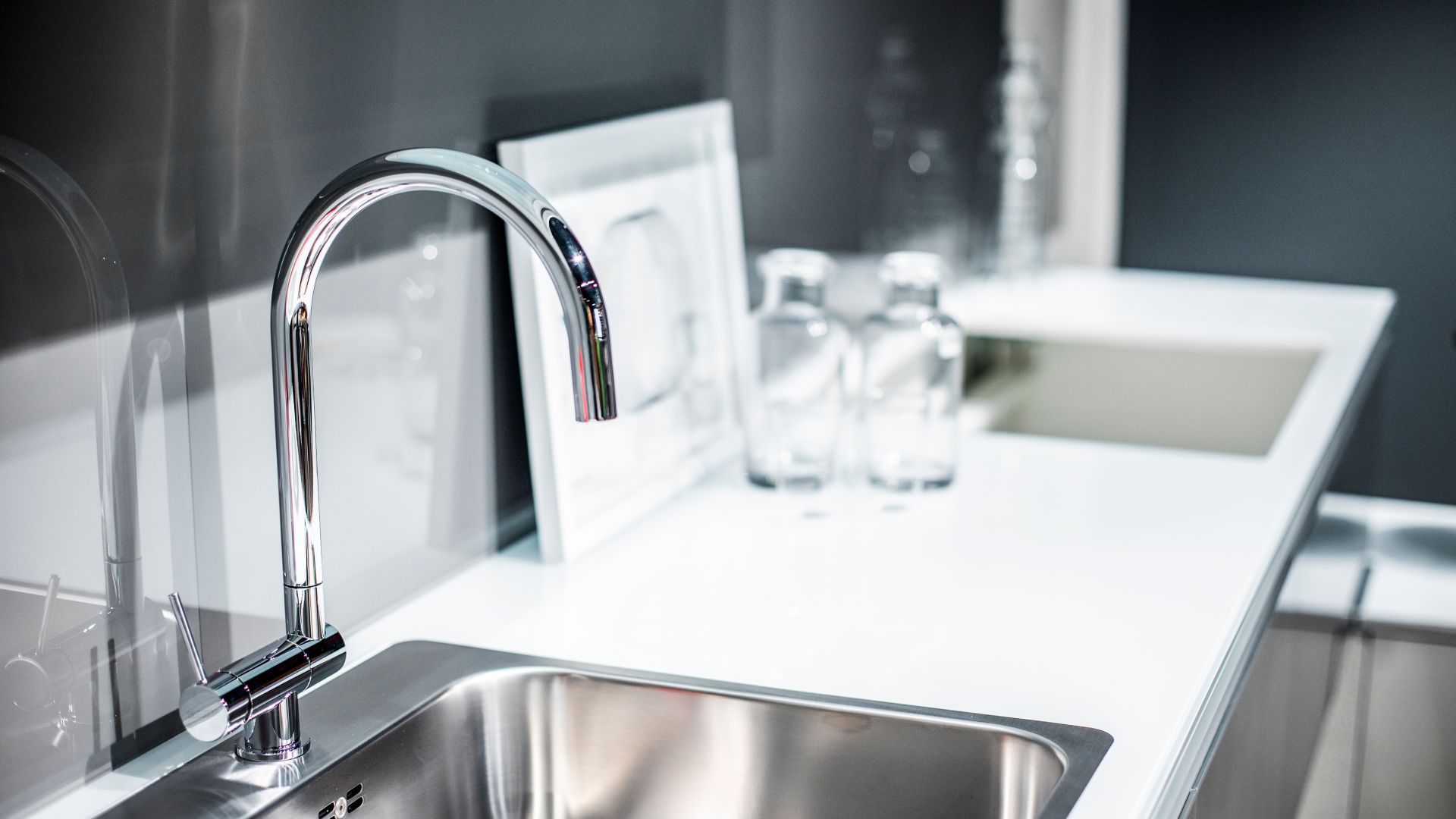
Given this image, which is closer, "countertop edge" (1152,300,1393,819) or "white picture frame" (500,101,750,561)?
"countertop edge" (1152,300,1393,819)

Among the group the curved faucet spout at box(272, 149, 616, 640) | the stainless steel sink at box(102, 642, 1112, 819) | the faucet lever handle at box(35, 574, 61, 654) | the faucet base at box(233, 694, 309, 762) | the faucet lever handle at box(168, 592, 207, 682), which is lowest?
the stainless steel sink at box(102, 642, 1112, 819)

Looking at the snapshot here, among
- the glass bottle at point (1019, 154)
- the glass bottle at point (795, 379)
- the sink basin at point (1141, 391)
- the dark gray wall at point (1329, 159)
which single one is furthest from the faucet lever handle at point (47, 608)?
the dark gray wall at point (1329, 159)

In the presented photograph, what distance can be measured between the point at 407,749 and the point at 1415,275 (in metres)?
2.05

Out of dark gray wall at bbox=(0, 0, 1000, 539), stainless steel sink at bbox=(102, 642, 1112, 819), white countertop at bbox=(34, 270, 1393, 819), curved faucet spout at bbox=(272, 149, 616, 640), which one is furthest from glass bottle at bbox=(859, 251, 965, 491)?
curved faucet spout at bbox=(272, 149, 616, 640)

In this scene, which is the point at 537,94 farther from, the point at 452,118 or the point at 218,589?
the point at 218,589

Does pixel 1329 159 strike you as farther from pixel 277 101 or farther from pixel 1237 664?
pixel 277 101

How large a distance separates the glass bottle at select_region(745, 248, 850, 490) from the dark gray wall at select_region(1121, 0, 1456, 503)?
120 centimetres

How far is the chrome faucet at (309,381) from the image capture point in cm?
86

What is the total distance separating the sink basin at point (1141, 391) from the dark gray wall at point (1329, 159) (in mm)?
421

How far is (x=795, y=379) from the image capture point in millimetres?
1595

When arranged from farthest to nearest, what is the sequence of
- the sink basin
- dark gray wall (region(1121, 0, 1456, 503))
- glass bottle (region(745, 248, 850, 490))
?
dark gray wall (region(1121, 0, 1456, 503)) < the sink basin < glass bottle (region(745, 248, 850, 490))

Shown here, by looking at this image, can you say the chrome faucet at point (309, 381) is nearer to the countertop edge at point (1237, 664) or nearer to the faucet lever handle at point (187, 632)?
the faucet lever handle at point (187, 632)

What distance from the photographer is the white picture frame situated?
1.30m

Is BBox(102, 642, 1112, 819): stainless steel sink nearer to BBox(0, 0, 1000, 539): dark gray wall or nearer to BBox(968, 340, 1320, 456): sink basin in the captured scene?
BBox(0, 0, 1000, 539): dark gray wall
